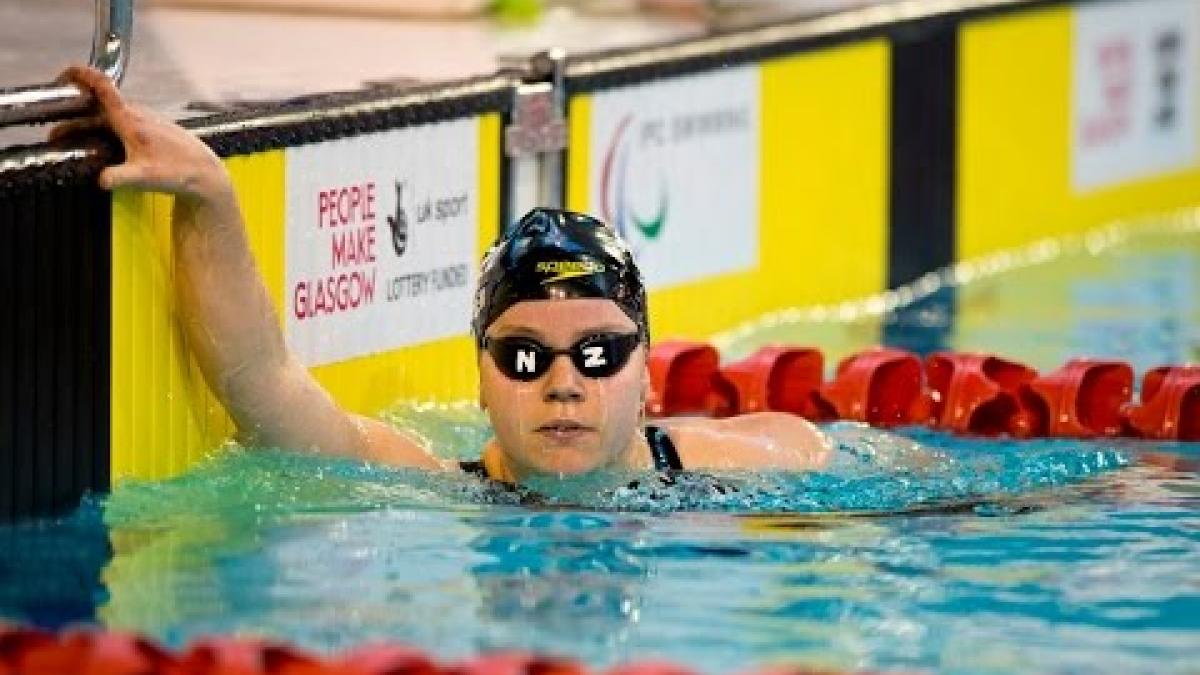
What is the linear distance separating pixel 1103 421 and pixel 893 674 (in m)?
2.41

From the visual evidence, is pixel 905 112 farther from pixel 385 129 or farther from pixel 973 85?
pixel 385 129

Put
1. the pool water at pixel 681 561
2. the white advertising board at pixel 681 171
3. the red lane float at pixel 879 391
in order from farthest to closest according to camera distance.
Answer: the white advertising board at pixel 681 171 < the red lane float at pixel 879 391 < the pool water at pixel 681 561

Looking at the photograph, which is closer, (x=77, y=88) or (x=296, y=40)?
(x=77, y=88)

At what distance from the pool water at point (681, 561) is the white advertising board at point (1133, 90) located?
3770 millimetres

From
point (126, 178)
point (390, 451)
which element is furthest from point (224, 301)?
point (390, 451)

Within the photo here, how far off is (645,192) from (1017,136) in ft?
7.00

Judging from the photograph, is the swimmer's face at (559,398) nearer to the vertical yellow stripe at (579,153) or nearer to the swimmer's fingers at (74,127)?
the swimmer's fingers at (74,127)

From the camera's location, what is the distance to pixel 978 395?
20.1 ft

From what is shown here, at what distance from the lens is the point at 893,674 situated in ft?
12.4

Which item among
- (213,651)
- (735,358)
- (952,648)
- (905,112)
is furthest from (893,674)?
(905,112)

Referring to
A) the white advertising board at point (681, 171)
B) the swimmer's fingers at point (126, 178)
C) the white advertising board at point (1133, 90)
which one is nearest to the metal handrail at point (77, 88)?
the swimmer's fingers at point (126, 178)

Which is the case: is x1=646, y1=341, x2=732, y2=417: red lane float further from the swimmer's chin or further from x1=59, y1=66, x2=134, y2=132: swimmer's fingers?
x1=59, y1=66, x2=134, y2=132: swimmer's fingers

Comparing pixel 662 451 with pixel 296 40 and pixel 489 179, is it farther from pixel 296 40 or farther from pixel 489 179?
pixel 296 40

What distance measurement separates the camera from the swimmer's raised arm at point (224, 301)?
475cm
